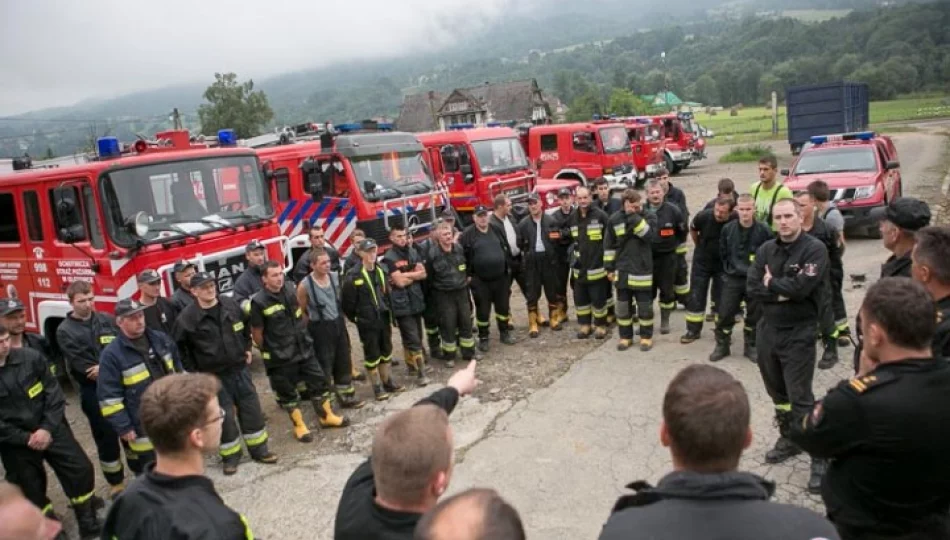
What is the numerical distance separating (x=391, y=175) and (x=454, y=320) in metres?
4.00

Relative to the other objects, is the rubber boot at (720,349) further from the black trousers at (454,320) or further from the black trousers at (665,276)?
the black trousers at (454,320)

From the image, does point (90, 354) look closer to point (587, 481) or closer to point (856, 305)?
point (587, 481)

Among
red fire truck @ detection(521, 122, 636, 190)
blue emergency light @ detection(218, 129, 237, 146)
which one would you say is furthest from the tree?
blue emergency light @ detection(218, 129, 237, 146)

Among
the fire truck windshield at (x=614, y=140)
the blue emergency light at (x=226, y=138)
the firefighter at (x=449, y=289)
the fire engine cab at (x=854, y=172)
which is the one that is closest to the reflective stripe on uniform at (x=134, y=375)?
the firefighter at (x=449, y=289)

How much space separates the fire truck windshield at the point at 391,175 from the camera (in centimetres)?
988

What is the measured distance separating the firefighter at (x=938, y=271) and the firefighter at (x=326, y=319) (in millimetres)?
4538

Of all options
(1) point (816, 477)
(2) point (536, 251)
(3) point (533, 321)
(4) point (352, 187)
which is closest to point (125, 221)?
(4) point (352, 187)

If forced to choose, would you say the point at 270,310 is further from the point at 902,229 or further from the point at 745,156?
the point at 745,156

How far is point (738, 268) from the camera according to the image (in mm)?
6180

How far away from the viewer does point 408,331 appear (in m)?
6.78

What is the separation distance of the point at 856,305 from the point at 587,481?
5056 millimetres

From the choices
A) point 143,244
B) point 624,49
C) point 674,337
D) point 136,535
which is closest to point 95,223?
point 143,244

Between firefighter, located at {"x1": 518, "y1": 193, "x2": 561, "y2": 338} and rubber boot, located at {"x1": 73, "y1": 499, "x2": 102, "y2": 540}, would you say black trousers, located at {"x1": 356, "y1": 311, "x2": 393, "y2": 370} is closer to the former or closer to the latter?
firefighter, located at {"x1": 518, "y1": 193, "x2": 561, "y2": 338}

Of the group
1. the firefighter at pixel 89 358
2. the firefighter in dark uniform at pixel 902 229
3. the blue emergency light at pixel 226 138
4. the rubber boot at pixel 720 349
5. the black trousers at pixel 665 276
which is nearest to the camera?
the firefighter in dark uniform at pixel 902 229
